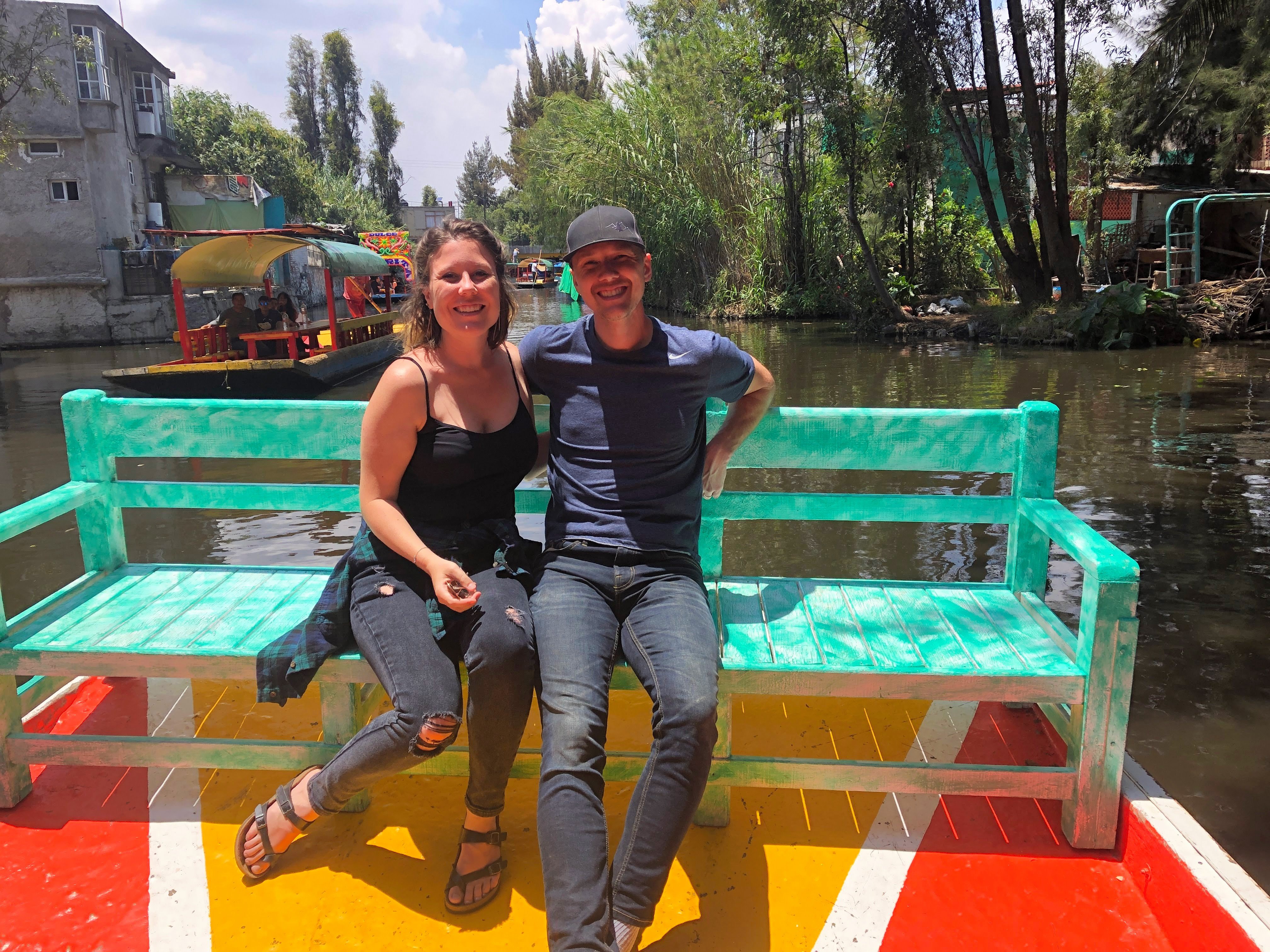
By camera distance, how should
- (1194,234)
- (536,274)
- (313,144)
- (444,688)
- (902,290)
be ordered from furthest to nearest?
(313,144), (536,274), (902,290), (1194,234), (444,688)

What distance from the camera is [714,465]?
271 cm

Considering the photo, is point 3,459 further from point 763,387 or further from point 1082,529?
point 1082,529

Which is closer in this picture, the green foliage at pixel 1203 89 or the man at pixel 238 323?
the man at pixel 238 323

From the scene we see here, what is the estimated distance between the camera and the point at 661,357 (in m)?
2.54

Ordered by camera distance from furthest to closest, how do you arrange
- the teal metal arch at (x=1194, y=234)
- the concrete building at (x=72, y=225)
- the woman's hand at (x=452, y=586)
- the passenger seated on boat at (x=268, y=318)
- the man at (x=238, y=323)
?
the concrete building at (x=72, y=225), the teal metal arch at (x=1194, y=234), the passenger seated on boat at (x=268, y=318), the man at (x=238, y=323), the woman's hand at (x=452, y=586)

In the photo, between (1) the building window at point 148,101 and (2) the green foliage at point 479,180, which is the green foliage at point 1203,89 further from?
(2) the green foliage at point 479,180

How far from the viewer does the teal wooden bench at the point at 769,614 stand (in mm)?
2338

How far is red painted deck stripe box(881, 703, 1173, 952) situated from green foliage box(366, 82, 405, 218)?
72094 millimetres

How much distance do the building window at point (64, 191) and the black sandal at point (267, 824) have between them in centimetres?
2851

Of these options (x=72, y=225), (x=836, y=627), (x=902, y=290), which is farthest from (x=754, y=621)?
(x=72, y=225)

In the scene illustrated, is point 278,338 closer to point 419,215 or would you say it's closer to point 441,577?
point 441,577

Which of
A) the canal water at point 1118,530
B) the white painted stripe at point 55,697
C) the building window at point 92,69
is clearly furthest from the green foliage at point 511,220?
the white painted stripe at point 55,697

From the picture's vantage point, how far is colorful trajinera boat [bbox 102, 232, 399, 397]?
508 inches

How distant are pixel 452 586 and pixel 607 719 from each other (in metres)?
0.48
